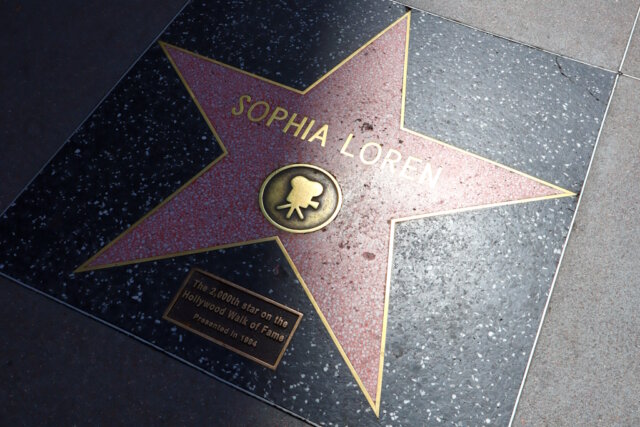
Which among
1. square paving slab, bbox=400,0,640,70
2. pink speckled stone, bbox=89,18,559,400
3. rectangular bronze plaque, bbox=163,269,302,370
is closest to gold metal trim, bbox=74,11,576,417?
pink speckled stone, bbox=89,18,559,400

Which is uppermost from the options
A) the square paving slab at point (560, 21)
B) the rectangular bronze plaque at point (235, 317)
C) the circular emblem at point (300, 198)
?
the square paving slab at point (560, 21)

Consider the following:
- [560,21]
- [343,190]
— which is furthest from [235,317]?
[560,21]

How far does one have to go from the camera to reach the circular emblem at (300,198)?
88.4 inches

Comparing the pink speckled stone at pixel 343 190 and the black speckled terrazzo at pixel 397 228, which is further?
the pink speckled stone at pixel 343 190

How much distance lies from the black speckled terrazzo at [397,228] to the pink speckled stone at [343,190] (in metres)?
0.06

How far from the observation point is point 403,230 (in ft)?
7.30

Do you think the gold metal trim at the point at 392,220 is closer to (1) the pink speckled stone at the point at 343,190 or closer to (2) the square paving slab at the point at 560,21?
(1) the pink speckled stone at the point at 343,190

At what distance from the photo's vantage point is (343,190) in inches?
91.0

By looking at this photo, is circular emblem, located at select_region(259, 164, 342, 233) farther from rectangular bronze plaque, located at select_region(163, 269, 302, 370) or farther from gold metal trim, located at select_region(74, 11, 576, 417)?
rectangular bronze plaque, located at select_region(163, 269, 302, 370)

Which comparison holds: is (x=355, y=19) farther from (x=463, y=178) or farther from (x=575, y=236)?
(x=575, y=236)

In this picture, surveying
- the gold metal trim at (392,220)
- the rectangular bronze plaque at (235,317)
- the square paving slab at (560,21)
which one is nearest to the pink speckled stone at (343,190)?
the gold metal trim at (392,220)

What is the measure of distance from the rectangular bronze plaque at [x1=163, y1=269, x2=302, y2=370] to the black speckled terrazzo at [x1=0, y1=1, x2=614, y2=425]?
35 millimetres

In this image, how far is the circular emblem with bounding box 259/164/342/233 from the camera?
2246 millimetres

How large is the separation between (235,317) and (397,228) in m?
0.70
